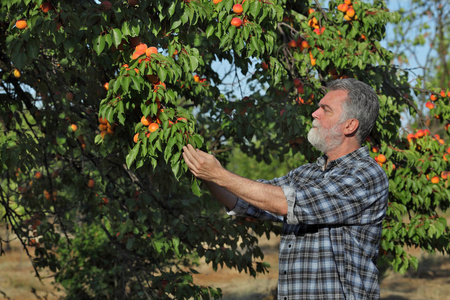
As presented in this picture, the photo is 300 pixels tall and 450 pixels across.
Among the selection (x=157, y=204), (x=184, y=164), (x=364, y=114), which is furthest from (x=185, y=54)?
(x=157, y=204)

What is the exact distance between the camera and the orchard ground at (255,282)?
1062cm

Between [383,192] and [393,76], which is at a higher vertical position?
[393,76]

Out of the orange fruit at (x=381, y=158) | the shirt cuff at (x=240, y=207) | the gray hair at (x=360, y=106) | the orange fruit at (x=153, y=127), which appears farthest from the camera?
the orange fruit at (x=381, y=158)

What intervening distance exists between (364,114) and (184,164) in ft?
2.78

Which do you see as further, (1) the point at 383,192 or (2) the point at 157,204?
(2) the point at 157,204

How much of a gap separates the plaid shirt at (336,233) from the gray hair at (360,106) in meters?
0.14

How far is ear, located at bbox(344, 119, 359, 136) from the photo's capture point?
95.5 inches

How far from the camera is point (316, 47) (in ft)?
14.7

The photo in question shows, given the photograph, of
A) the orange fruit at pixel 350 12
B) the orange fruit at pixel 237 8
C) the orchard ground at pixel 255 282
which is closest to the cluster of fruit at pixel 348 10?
the orange fruit at pixel 350 12

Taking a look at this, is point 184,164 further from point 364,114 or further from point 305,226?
point 364,114

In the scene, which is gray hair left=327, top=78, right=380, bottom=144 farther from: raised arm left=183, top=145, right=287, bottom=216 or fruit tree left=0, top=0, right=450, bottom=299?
fruit tree left=0, top=0, right=450, bottom=299

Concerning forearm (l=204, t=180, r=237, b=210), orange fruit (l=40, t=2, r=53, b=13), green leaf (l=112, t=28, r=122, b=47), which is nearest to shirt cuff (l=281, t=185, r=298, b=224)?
forearm (l=204, t=180, r=237, b=210)

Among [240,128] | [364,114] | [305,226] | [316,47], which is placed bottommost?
[305,226]

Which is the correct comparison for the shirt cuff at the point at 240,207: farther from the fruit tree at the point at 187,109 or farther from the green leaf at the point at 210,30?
the green leaf at the point at 210,30
